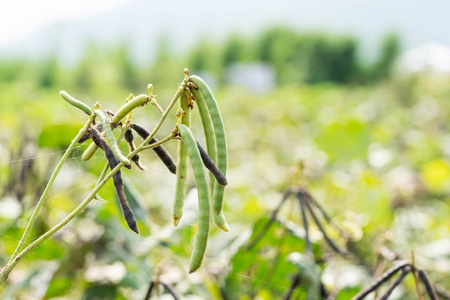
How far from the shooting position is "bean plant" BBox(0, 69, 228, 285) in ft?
1.56

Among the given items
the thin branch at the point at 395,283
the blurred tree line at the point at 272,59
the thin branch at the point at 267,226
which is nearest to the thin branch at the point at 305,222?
the thin branch at the point at 267,226

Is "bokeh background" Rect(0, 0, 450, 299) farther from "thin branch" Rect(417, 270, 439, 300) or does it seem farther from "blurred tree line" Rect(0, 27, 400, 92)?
"blurred tree line" Rect(0, 27, 400, 92)

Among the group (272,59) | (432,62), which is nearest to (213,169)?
(432,62)

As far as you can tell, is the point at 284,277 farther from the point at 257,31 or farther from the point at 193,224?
the point at 257,31

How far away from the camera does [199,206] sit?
0.48 meters

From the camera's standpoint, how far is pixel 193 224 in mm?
906

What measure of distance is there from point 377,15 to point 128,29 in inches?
1100

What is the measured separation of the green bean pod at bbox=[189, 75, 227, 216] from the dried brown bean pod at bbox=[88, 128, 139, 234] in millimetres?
79

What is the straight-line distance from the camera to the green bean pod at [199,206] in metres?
0.47

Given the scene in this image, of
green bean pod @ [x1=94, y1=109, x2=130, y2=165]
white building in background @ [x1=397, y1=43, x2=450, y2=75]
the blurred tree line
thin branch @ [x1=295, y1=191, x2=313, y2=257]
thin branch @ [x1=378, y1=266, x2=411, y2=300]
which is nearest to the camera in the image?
green bean pod @ [x1=94, y1=109, x2=130, y2=165]

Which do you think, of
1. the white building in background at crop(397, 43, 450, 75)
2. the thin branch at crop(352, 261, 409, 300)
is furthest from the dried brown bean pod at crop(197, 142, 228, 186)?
the white building in background at crop(397, 43, 450, 75)

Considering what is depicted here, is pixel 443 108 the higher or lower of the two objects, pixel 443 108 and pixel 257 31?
the higher

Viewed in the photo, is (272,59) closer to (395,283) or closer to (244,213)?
(244,213)

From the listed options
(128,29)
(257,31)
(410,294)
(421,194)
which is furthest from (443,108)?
(257,31)
